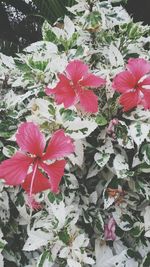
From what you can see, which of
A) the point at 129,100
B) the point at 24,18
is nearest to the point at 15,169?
the point at 129,100

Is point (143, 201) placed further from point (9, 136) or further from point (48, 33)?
point (48, 33)

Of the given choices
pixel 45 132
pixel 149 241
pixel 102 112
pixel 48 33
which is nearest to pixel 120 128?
pixel 102 112

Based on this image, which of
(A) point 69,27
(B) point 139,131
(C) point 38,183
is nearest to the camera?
(C) point 38,183

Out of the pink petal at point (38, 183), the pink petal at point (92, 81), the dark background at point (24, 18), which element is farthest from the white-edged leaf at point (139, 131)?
the dark background at point (24, 18)

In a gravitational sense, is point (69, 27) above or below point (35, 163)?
above

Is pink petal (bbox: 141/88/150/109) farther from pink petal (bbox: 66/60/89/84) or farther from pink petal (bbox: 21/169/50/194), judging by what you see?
pink petal (bbox: 21/169/50/194)

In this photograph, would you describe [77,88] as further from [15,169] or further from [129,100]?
[15,169]
